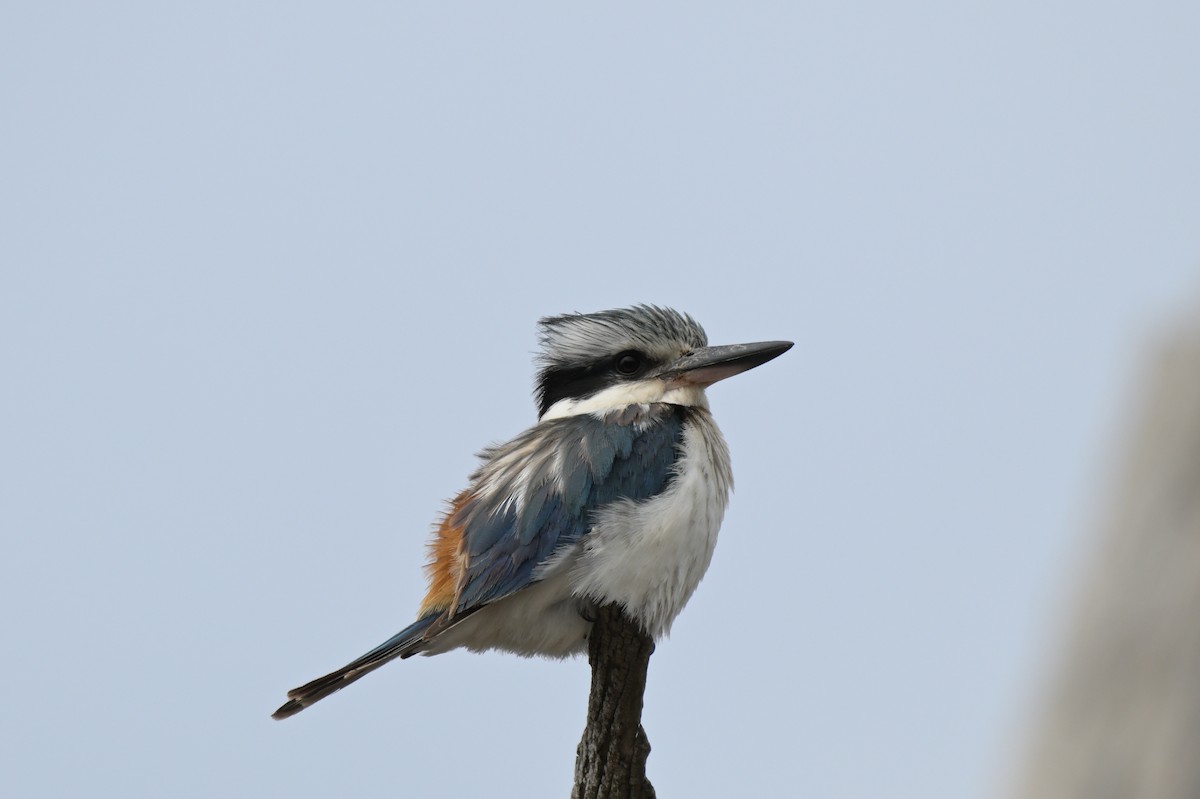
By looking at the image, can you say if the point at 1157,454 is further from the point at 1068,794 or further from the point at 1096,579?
the point at 1068,794

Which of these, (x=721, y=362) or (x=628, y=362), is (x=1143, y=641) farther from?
(x=628, y=362)

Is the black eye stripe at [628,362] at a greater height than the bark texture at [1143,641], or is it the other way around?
the black eye stripe at [628,362]

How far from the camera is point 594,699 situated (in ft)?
14.6

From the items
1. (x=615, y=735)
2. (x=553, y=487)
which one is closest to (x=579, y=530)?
(x=553, y=487)

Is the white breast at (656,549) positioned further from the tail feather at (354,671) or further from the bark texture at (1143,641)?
the bark texture at (1143,641)

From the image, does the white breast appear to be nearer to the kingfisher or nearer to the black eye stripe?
the kingfisher

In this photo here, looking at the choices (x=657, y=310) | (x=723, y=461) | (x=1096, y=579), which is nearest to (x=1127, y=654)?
(x=1096, y=579)

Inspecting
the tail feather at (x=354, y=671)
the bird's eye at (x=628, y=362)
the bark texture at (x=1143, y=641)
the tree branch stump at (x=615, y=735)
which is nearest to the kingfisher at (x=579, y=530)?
the tail feather at (x=354, y=671)

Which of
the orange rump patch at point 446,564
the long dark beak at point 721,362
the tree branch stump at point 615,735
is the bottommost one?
the tree branch stump at point 615,735

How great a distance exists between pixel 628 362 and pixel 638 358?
1.8 inches

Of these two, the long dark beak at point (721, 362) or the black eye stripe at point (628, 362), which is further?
the black eye stripe at point (628, 362)

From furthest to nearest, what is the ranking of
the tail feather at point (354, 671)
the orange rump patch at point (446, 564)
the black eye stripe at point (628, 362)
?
the black eye stripe at point (628, 362), the orange rump patch at point (446, 564), the tail feather at point (354, 671)

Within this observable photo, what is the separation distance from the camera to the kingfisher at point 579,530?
4.79 m

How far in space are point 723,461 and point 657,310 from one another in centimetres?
67
